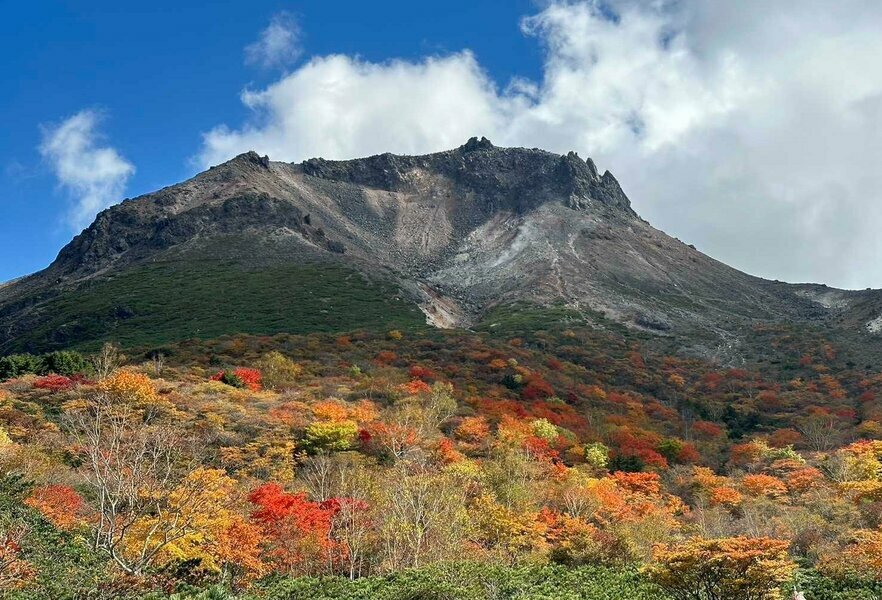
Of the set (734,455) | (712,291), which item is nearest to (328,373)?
(734,455)

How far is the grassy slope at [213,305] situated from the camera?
9700cm

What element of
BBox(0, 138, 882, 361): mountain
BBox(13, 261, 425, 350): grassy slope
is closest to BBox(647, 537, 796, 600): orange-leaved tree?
BBox(13, 261, 425, 350): grassy slope

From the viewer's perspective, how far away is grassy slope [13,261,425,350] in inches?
3819

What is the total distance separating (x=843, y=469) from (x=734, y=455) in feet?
48.5

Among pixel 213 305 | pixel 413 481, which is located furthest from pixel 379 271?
pixel 413 481

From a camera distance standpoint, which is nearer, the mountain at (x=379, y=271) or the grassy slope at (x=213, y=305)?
the grassy slope at (x=213, y=305)

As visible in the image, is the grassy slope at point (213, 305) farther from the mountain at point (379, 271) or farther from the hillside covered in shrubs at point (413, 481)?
the hillside covered in shrubs at point (413, 481)

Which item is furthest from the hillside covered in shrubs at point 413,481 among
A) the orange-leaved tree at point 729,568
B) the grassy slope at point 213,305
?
the grassy slope at point 213,305

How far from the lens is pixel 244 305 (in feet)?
345

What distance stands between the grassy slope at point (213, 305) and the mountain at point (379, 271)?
41cm

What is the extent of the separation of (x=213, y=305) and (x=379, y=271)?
38.5m

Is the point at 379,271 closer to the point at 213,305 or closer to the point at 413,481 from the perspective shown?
the point at 213,305

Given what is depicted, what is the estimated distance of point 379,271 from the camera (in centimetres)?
13438

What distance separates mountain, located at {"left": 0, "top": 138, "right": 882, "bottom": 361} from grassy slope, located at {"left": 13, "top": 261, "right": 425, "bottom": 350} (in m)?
0.41
